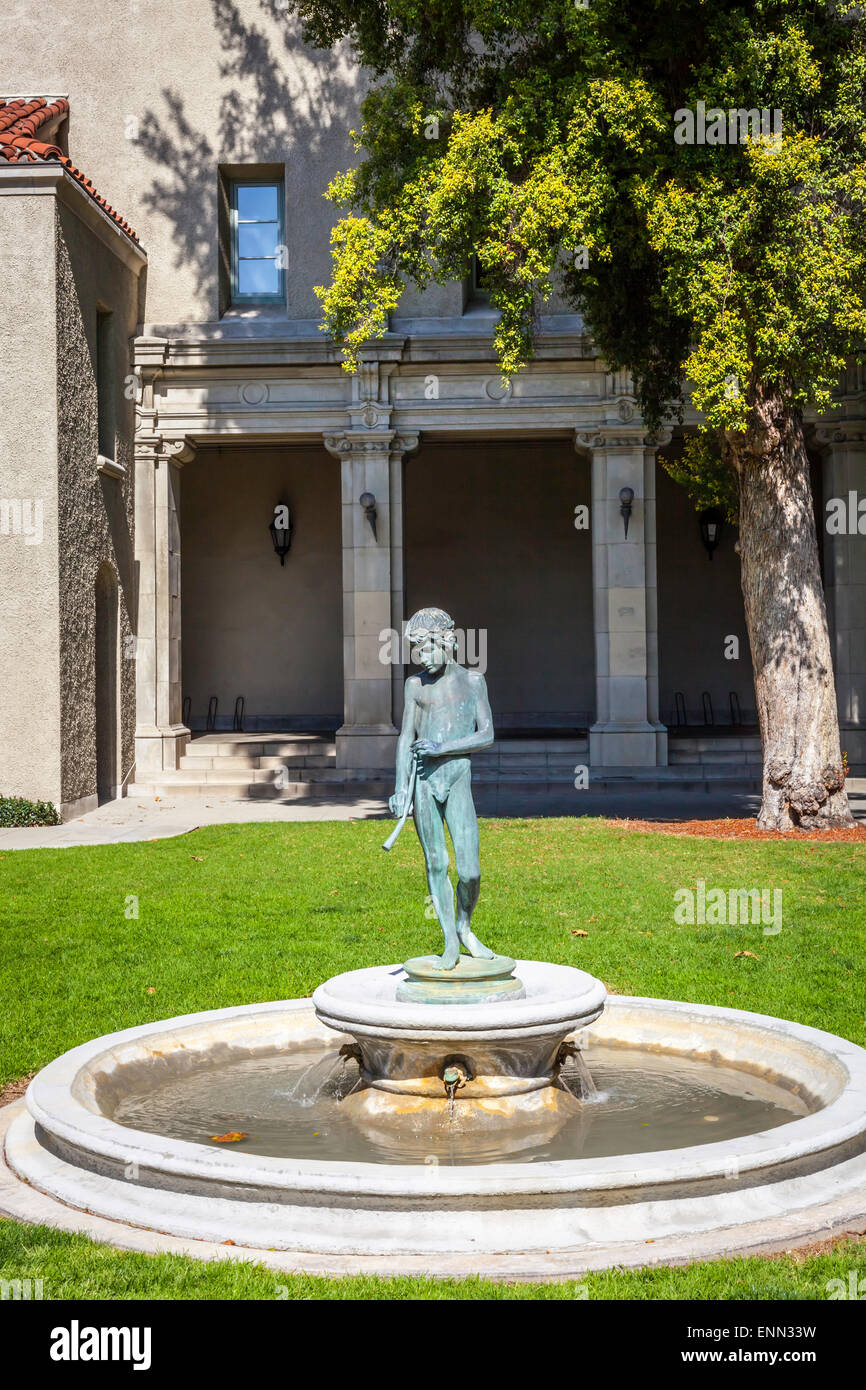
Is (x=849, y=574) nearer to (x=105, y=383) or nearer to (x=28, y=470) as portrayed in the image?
(x=105, y=383)

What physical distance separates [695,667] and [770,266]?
1328 centimetres

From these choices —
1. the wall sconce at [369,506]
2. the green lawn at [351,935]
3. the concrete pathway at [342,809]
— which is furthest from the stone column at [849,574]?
the green lawn at [351,935]

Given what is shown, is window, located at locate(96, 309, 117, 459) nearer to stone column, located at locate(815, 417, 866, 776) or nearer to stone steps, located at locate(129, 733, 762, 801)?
stone steps, located at locate(129, 733, 762, 801)

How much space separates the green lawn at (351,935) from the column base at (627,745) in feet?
18.2

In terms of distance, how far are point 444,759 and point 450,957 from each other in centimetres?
95

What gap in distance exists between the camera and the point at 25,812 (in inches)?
677

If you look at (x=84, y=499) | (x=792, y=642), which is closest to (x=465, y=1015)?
(x=792, y=642)

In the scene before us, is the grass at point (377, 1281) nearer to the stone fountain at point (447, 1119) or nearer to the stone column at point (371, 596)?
the stone fountain at point (447, 1119)

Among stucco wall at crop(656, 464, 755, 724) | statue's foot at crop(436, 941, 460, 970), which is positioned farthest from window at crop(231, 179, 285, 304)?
statue's foot at crop(436, 941, 460, 970)

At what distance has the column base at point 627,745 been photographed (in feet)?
68.4

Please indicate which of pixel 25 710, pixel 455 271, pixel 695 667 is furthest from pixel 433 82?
pixel 695 667

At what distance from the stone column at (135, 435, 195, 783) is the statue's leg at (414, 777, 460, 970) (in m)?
14.9

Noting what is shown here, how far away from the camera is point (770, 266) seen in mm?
13438
